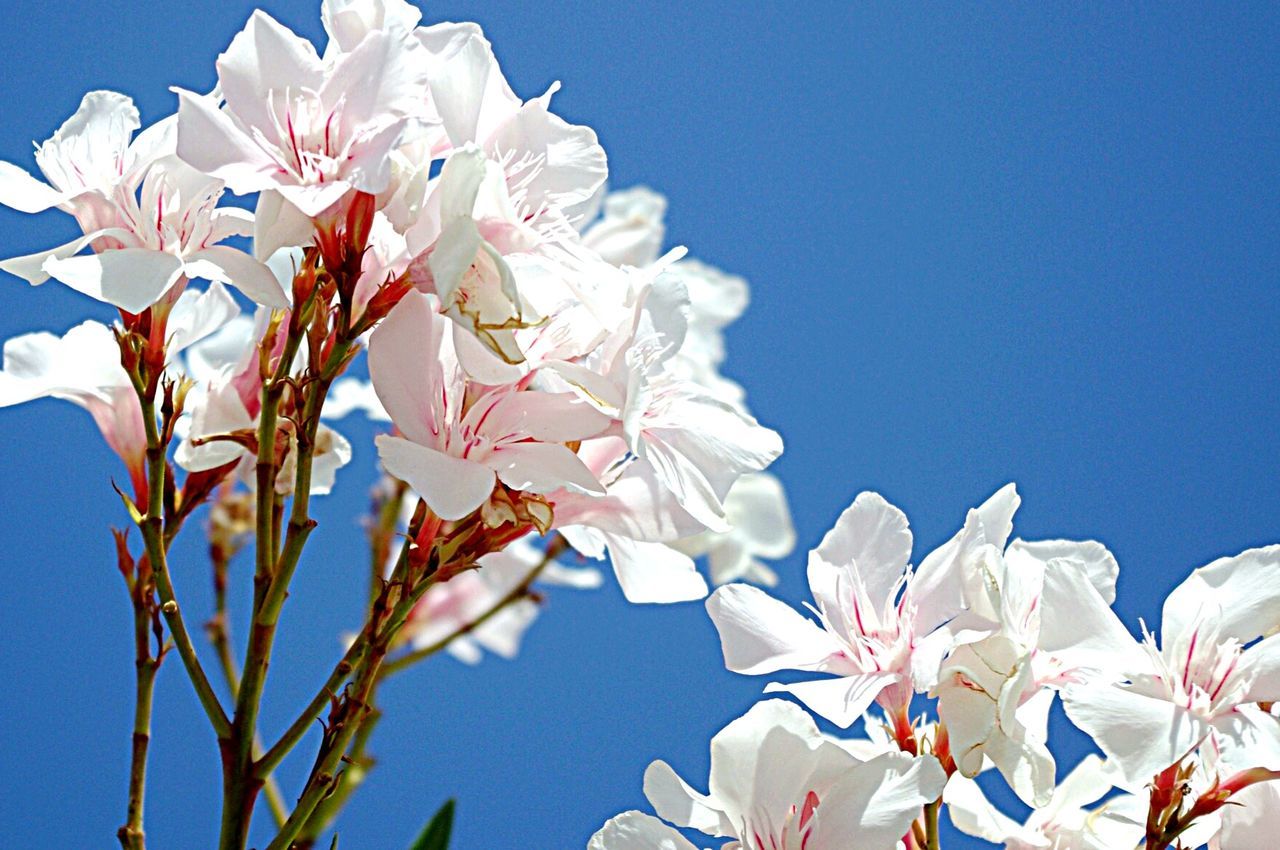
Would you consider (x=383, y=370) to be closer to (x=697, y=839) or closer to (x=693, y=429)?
(x=693, y=429)

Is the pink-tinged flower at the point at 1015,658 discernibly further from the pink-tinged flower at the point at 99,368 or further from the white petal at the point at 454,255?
the pink-tinged flower at the point at 99,368

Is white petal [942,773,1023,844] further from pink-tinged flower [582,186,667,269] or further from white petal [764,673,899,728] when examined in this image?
pink-tinged flower [582,186,667,269]

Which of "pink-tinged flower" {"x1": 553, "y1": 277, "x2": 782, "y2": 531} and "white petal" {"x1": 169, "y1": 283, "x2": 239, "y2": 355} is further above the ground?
"white petal" {"x1": 169, "y1": 283, "x2": 239, "y2": 355}

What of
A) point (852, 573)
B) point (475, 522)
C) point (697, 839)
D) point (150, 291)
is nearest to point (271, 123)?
point (150, 291)

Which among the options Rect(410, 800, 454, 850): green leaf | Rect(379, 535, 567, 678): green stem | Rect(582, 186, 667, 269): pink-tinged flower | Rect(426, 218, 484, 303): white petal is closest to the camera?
Rect(426, 218, 484, 303): white petal

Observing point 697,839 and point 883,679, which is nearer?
point 883,679

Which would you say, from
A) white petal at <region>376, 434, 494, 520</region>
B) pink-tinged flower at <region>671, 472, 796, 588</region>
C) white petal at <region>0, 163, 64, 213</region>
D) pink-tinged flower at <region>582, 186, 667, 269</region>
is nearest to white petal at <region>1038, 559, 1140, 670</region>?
white petal at <region>376, 434, 494, 520</region>

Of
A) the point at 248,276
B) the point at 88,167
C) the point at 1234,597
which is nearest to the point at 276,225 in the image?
the point at 248,276

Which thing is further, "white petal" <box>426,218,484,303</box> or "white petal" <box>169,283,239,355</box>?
"white petal" <box>169,283,239,355</box>

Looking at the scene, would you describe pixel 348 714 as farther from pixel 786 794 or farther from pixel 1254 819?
pixel 1254 819
